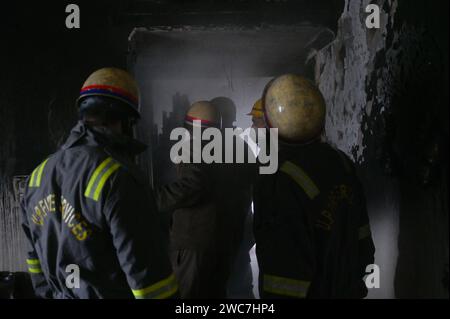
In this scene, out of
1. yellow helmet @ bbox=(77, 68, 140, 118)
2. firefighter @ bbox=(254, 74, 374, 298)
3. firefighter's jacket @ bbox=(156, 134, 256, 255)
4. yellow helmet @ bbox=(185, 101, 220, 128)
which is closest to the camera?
firefighter @ bbox=(254, 74, 374, 298)

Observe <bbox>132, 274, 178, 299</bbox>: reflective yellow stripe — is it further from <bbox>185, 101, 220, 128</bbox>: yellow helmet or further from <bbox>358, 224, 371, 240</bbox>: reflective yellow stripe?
<bbox>185, 101, 220, 128</bbox>: yellow helmet

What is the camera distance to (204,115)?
3.00m

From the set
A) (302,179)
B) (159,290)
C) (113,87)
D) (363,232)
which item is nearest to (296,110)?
(302,179)

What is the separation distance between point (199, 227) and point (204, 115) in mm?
893

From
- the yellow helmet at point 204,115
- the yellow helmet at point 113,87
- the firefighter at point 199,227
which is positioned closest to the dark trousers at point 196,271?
the firefighter at point 199,227

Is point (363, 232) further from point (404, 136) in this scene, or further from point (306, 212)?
point (404, 136)

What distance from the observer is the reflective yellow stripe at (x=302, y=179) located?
158 cm

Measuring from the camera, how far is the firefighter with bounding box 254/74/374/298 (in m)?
1.53

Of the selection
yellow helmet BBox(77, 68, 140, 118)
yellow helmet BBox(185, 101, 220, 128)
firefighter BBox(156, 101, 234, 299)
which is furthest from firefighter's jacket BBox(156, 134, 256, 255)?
yellow helmet BBox(77, 68, 140, 118)

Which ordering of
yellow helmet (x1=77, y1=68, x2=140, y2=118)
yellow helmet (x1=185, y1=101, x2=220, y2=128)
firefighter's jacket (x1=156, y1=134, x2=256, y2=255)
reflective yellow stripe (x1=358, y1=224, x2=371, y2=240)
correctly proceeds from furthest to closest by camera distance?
yellow helmet (x1=185, y1=101, x2=220, y2=128)
firefighter's jacket (x1=156, y1=134, x2=256, y2=255)
reflective yellow stripe (x1=358, y1=224, x2=371, y2=240)
yellow helmet (x1=77, y1=68, x2=140, y2=118)

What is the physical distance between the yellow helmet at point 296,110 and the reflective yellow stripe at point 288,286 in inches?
23.8
